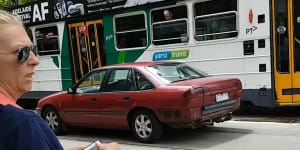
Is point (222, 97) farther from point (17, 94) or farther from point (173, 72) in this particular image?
point (17, 94)

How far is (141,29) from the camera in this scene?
10.2m

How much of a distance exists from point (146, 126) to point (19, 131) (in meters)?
5.61

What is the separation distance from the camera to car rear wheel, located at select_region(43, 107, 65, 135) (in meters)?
8.41

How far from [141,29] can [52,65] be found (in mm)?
3956

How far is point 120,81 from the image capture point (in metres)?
7.27

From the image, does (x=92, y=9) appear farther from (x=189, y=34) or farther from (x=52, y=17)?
(x=189, y=34)

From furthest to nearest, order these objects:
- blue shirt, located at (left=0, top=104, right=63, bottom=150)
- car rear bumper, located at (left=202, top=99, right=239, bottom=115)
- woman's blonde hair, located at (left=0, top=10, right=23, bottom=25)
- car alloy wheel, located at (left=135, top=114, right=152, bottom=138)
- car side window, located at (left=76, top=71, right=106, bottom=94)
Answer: car side window, located at (left=76, top=71, right=106, bottom=94) < car alloy wheel, located at (left=135, top=114, right=152, bottom=138) < car rear bumper, located at (left=202, top=99, right=239, bottom=115) < woman's blonde hair, located at (left=0, top=10, right=23, bottom=25) < blue shirt, located at (left=0, top=104, right=63, bottom=150)

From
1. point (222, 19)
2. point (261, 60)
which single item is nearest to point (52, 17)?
point (222, 19)

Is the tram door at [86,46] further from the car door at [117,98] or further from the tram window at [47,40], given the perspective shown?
the car door at [117,98]

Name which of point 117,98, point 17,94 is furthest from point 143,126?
point 17,94

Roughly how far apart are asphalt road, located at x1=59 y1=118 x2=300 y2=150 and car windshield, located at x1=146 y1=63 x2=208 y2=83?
1.13 metres

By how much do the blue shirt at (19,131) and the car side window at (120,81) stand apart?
5.73m

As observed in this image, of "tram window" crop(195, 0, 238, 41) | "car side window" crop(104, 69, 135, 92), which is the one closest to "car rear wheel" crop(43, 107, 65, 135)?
"car side window" crop(104, 69, 135, 92)

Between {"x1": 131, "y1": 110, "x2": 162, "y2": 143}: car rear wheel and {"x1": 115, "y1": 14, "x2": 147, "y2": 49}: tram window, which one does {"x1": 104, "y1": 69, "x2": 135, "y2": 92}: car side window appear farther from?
{"x1": 115, "y1": 14, "x2": 147, "y2": 49}: tram window
